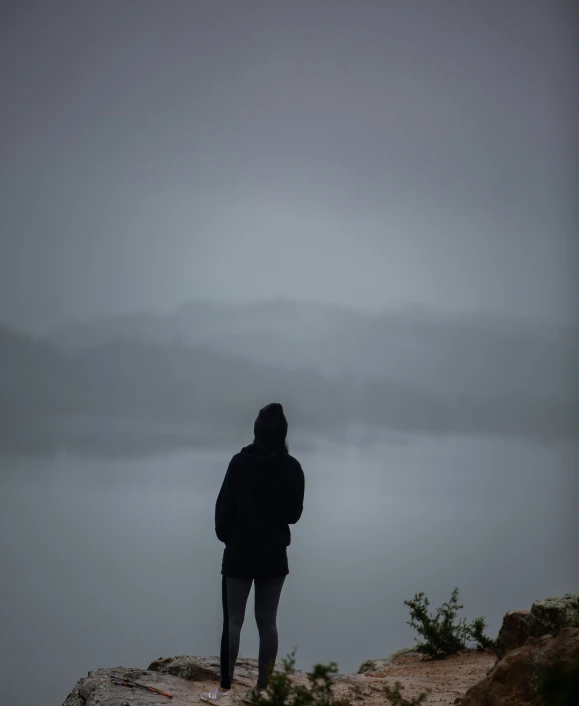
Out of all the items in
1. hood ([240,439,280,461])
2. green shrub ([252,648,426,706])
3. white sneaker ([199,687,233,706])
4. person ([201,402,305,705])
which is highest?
hood ([240,439,280,461])

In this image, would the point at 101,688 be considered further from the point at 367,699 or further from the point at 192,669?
the point at 367,699

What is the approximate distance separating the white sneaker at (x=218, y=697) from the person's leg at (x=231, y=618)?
5 cm

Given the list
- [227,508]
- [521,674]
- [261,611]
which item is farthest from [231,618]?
[521,674]

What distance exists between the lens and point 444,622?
9289mm

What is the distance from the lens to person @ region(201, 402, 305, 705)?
554 centimetres

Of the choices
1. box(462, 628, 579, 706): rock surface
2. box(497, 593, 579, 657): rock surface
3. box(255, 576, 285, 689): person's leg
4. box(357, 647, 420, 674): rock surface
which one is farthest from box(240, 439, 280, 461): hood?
box(357, 647, 420, 674): rock surface

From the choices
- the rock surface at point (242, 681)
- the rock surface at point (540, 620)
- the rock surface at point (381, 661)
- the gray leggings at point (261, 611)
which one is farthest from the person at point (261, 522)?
the rock surface at point (381, 661)

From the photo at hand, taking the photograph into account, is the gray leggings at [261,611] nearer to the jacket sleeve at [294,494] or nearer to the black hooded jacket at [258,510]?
the black hooded jacket at [258,510]

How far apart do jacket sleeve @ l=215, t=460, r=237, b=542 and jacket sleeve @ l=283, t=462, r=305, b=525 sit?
401mm

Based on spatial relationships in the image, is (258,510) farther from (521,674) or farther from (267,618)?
(521,674)

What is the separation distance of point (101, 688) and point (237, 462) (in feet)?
8.07

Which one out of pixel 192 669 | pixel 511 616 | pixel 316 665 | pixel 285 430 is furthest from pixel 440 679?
pixel 316 665

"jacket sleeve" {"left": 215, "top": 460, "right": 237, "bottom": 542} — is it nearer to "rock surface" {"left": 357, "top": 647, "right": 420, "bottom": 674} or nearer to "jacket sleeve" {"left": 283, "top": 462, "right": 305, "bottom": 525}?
"jacket sleeve" {"left": 283, "top": 462, "right": 305, "bottom": 525}

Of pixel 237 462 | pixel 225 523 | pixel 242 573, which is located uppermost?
pixel 237 462
